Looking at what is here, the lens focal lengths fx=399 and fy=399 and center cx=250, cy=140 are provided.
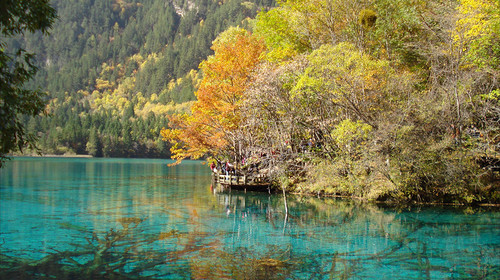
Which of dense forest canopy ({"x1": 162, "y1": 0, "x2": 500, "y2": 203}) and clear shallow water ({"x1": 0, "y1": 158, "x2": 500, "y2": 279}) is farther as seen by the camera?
dense forest canopy ({"x1": 162, "y1": 0, "x2": 500, "y2": 203})

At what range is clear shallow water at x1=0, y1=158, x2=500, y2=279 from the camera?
1025 cm

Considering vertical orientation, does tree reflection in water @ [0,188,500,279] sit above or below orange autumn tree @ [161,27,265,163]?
below

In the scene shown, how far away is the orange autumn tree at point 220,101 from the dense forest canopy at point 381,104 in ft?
0.64

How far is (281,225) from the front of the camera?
16828mm

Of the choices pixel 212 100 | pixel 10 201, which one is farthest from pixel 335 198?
pixel 10 201

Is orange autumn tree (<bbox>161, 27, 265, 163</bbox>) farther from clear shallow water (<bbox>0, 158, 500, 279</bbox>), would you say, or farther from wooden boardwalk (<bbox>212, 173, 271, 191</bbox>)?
clear shallow water (<bbox>0, 158, 500, 279</bbox>)

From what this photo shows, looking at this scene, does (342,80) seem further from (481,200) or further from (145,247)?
(145,247)

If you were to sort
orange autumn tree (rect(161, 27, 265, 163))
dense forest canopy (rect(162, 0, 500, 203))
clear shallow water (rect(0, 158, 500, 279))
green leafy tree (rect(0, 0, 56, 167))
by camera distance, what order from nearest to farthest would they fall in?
green leafy tree (rect(0, 0, 56, 167)) → clear shallow water (rect(0, 158, 500, 279)) → dense forest canopy (rect(162, 0, 500, 203)) → orange autumn tree (rect(161, 27, 265, 163))

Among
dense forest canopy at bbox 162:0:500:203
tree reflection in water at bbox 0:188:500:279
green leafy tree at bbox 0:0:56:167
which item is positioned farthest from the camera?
dense forest canopy at bbox 162:0:500:203

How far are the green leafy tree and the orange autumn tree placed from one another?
21.1 m

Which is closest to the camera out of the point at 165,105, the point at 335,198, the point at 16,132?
the point at 16,132

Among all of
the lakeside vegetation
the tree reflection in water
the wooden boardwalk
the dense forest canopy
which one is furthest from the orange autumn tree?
the tree reflection in water

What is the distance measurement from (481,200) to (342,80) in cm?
1019

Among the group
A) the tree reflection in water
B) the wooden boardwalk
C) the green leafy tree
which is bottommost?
the tree reflection in water
